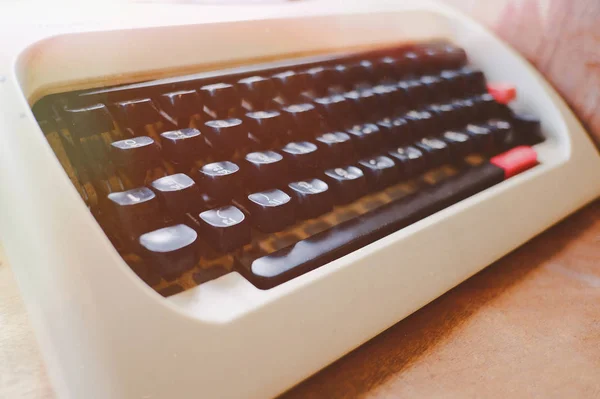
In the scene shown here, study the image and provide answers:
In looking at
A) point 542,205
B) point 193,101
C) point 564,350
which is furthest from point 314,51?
point 564,350

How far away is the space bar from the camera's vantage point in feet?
1.41

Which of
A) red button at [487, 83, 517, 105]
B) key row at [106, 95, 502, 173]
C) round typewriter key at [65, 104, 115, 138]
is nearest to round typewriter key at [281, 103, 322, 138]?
key row at [106, 95, 502, 173]

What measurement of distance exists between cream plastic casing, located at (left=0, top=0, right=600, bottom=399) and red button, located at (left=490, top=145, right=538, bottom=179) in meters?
0.02

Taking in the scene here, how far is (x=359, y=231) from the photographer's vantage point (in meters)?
0.50

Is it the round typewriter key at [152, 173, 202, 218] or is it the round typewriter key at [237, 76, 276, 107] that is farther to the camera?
the round typewriter key at [237, 76, 276, 107]

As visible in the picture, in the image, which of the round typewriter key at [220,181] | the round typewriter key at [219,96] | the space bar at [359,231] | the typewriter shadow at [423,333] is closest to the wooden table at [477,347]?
the typewriter shadow at [423,333]

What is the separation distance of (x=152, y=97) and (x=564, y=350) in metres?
0.55

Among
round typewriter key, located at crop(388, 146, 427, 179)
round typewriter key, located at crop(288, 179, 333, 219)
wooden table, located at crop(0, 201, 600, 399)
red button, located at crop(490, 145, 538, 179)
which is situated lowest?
wooden table, located at crop(0, 201, 600, 399)

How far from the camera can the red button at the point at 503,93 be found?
86 centimetres

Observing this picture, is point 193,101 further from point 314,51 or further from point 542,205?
point 542,205

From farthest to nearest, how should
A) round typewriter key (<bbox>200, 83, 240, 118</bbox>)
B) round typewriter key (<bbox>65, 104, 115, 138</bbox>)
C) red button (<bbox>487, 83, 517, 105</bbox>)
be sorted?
red button (<bbox>487, 83, 517, 105</bbox>)
round typewriter key (<bbox>200, 83, 240, 118</bbox>)
round typewriter key (<bbox>65, 104, 115, 138</bbox>)

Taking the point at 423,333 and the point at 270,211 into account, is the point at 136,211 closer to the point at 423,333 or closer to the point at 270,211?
the point at 270,211

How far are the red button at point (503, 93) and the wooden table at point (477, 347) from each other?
372 mm

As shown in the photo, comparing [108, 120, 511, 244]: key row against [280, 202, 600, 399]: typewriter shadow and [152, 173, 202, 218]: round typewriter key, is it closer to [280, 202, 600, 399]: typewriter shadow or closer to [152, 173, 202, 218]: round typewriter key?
[152, 173, 202, 218]: round typewriter key
